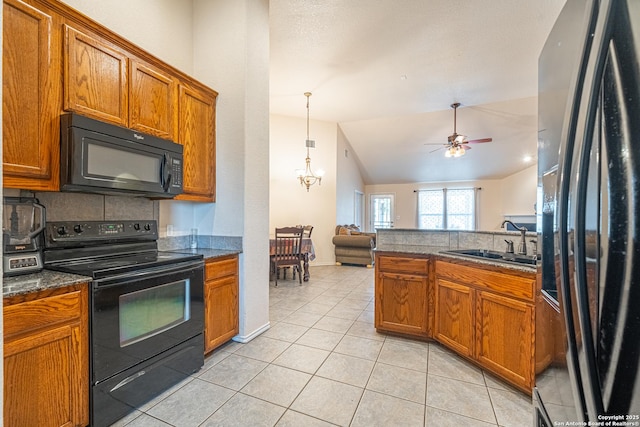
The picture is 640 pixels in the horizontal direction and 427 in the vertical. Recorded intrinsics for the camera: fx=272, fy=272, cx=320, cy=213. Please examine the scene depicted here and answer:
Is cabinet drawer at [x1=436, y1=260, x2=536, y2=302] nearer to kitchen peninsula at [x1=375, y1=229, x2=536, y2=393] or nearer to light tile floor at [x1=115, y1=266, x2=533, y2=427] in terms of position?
kitchen peninsula at [x1=375, y1=229, x2=536, y2=393]

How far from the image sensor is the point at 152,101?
6.97ft

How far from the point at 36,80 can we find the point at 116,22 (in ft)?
3.40

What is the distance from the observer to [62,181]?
158 centimetres

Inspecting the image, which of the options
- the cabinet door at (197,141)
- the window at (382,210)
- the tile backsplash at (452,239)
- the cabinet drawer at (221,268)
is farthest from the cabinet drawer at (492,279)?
the window at (382,210)

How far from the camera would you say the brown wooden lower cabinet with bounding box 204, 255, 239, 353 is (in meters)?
2.24

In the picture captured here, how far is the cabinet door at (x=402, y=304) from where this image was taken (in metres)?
2.59

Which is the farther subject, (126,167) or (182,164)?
(182,164)

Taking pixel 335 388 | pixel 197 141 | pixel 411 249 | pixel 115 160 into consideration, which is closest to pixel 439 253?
pixel 411 249

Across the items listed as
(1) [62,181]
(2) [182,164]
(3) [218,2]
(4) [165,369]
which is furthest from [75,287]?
(3) [218,2]

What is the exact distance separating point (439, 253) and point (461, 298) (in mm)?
422

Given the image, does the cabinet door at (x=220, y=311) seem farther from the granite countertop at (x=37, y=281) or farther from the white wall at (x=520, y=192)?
the white wall at (x=520, y=192)

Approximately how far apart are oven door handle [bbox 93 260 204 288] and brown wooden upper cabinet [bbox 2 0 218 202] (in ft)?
2.05

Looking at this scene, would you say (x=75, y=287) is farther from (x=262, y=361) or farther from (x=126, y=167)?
(x=262, y=361)

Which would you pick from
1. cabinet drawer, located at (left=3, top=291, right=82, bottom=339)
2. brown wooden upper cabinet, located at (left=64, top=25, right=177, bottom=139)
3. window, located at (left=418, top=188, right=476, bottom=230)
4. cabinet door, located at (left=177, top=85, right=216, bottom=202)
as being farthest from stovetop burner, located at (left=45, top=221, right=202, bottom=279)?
window, located at (left=418, top=188, right=476, bottom=230)
